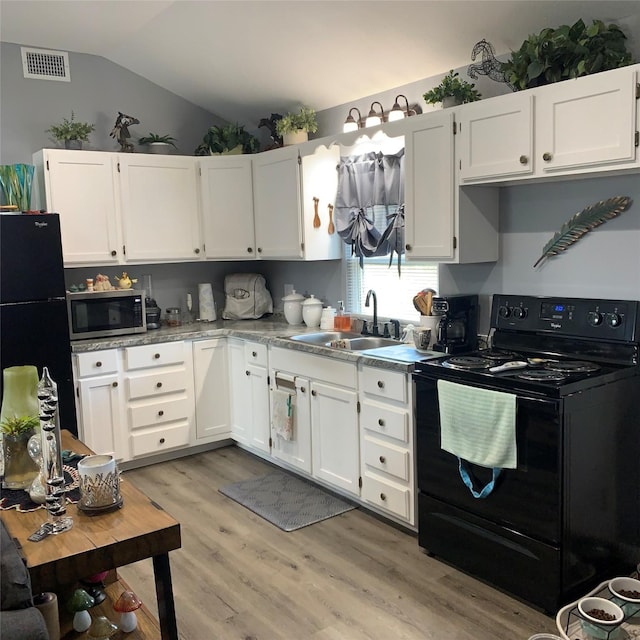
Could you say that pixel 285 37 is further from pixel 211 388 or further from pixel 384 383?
pixel 211 388

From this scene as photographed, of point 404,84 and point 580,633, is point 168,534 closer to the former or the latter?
point 580,633

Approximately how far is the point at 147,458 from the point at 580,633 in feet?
9.76

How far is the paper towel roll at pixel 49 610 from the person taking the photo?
1.61m

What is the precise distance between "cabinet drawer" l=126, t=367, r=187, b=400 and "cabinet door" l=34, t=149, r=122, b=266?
2.69 feet

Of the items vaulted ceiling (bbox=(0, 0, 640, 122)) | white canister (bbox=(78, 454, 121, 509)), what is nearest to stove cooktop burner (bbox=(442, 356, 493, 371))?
vaulted ceiling (bbox=(0, 0, 640, 122))

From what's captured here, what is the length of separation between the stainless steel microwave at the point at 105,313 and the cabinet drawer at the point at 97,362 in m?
0.19

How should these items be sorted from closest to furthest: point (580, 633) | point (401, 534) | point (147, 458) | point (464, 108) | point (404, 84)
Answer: point (580, 633)
point (464, 108)
point (401, 534)
point (404, 84)
point (147, 458)

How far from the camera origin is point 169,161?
4598 mm

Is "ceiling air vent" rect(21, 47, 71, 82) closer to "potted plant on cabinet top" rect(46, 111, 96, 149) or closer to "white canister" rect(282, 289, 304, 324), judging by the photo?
"potted plant on cabinet top" rect(46, 111, 96, 149)

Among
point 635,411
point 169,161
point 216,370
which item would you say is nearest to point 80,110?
point 169,161

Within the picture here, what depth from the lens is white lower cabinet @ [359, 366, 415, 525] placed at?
315 centimetres

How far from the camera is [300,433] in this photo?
3898 mm

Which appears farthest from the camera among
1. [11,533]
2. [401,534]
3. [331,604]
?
[401,534]

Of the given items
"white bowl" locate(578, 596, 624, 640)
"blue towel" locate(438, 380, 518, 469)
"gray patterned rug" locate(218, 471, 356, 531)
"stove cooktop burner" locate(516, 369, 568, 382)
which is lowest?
"gray patterned rug" locate(218, 471, 356, 531)
